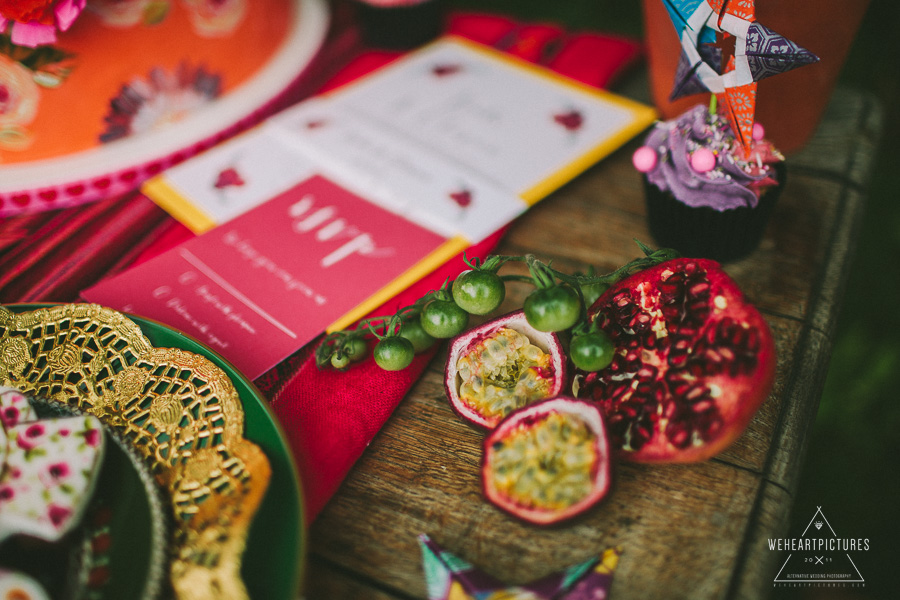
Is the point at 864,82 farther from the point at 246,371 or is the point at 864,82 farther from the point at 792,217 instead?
the point at 246,371

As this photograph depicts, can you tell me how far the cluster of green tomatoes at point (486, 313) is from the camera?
0.37m

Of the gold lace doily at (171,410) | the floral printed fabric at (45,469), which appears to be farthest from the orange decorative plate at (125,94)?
the floral printed fabric at (45,469)

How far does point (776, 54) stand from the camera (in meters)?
0.41

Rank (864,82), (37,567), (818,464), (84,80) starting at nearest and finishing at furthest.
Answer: (37,567) → (84,80) → (818,464) → (864,82)

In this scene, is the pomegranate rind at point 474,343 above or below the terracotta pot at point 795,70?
below

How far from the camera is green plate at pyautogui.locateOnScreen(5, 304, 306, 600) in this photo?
0.30 m

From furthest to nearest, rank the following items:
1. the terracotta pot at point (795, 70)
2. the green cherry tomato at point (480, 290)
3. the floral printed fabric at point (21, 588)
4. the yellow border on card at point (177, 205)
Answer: the yellow border on card at point (177, 205) < the terracotta pot at point (795, 70) < the green cherry tomato at point (480, 290) < the floral printed fabric at point (21, 588)

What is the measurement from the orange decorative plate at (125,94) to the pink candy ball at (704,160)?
55 cm

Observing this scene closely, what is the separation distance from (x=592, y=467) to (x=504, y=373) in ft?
0.32

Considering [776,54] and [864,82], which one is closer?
[776,54]

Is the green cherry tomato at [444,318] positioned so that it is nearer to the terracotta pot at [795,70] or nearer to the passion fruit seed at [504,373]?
the passion fruit seed at [504,373]

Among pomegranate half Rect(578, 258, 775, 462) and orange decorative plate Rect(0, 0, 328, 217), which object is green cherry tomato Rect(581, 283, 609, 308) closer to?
pomegranate half Rect(578, 258, 775, 462)

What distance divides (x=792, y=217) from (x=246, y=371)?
22.4 inches

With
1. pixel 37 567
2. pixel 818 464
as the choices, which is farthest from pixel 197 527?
pixel 818 464
